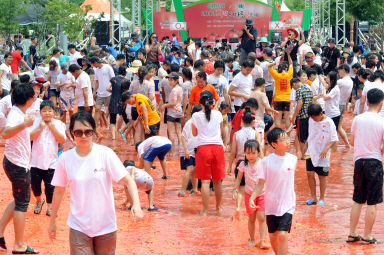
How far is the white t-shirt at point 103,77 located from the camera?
16.4 meters

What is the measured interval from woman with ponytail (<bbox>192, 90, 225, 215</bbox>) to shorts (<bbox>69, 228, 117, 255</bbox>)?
4.42 m

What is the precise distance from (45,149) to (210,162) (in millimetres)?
2400

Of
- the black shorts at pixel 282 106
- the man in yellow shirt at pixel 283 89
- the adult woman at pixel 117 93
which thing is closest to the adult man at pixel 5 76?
the adult woman at pixel 117 93

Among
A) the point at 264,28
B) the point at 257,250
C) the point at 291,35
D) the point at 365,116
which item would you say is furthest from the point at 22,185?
the point at 264,28

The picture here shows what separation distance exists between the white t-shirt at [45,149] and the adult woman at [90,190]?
3460mm

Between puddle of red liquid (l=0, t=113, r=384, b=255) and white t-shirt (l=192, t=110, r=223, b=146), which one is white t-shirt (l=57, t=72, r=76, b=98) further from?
white t-shirt (l=192, t=110, r=223, b=146)

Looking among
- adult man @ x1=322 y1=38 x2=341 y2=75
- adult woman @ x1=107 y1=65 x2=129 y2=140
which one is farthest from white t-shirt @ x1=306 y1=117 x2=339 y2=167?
adult man @ x1=322 y1=38 x2=341 y2=75

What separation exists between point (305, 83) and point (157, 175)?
11.7 ft

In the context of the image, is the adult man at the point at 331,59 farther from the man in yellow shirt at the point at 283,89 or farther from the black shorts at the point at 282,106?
the black shorts at the point at 282,106

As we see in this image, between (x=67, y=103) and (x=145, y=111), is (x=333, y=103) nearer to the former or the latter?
(x=145, y=111)

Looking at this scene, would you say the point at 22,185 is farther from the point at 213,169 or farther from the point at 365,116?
the point at 365,116

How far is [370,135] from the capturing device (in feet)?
26.3

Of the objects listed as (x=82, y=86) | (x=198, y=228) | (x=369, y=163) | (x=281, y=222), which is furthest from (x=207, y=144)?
(x=82, y=86)

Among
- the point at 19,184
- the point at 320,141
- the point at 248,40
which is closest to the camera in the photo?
the point at 19,184
